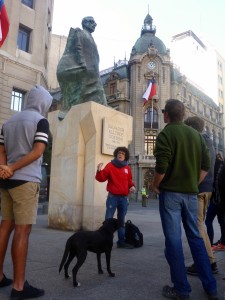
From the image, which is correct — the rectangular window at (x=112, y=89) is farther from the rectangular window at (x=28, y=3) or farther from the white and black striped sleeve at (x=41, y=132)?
the white and black striped sleeve at (x=41, y=132)

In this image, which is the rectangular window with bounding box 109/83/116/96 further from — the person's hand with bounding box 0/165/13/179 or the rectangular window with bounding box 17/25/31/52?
the person's hand with bounding box 0/165/13/179

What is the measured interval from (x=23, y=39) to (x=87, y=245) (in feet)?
72.3

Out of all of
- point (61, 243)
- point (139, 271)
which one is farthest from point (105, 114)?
point (139, 271)

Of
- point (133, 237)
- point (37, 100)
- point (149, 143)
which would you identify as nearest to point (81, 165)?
point (133, 237)

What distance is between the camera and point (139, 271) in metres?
3.74

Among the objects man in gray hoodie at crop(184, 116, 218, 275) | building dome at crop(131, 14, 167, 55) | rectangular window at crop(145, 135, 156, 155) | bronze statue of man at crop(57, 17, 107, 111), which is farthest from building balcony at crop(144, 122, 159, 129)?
man in gray hoodie at crop(184, 116, 218, 275)

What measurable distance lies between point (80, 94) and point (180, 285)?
5.56m

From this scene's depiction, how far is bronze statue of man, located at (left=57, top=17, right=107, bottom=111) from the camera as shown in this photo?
7.55m

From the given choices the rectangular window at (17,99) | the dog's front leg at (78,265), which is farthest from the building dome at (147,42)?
the dog's front leg at (78,265)

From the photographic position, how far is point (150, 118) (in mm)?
41719

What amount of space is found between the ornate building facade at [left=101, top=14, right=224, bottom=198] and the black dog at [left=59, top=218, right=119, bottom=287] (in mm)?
34903

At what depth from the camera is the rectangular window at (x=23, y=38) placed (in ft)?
73.2

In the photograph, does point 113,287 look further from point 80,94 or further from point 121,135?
point 80,94

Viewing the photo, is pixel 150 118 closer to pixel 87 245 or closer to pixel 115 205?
pixel 115 205
